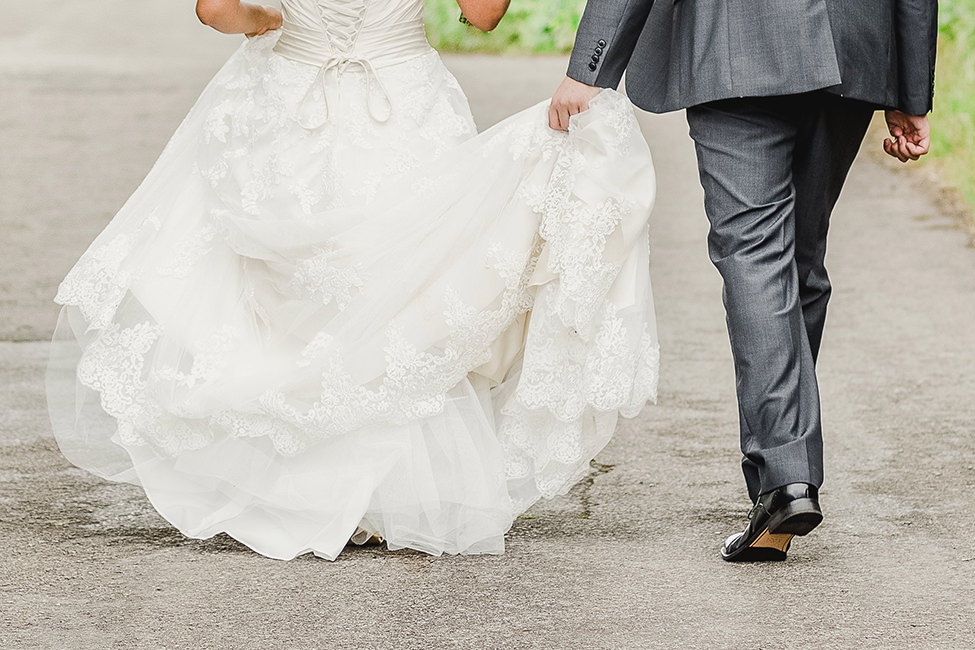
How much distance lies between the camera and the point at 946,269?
7.29 meters

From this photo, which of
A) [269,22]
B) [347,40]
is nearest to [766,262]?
[347,40]

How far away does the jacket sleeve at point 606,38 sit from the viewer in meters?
3.27

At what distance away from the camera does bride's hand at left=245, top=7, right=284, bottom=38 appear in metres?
3.68

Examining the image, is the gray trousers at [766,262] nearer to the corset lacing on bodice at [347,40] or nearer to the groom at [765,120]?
the groom at [765,120]

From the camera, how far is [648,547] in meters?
3.57

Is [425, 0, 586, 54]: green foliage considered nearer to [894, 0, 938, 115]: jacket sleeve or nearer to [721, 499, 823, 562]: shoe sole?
[894, 0, 938, 115]: jacket sleeve

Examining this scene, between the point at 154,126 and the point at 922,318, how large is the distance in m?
7.33

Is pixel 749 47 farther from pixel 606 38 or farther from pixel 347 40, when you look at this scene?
pixel 347 40

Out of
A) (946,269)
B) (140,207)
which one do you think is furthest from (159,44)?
(140,207)

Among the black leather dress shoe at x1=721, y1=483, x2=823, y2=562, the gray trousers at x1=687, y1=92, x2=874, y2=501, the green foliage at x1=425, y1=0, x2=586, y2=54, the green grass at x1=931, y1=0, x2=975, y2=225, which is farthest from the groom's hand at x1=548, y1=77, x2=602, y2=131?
the green foliage at x1=425, y1=0, x2=586, y2=54

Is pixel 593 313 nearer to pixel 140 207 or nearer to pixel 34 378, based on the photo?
pixel 140 207

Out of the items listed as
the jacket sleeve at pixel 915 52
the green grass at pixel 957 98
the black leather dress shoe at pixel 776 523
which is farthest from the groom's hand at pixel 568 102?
the green grass at pixel 957 98

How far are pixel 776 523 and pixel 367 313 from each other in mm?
1067

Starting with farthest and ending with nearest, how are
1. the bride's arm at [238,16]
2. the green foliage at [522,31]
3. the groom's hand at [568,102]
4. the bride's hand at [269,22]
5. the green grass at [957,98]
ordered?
the green foliage at [522,31], the green grass at [957,98], the bride's hand at [269,22], the bride's arm at [238,16], the groom's hand at [568,102]
